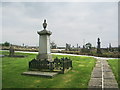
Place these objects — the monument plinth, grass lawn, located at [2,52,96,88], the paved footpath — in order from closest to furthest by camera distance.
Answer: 1. the paved footpath
2. grass lawn, located at [2,52,96,88]
3. the monument plinth

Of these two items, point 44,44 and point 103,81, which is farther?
point 44,44

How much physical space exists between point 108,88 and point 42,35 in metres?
7.69

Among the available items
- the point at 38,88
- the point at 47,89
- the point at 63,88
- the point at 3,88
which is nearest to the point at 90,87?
the point at 63,88

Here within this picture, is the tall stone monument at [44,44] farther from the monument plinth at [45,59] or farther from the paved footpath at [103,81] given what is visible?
the paved footpath at [103,81]

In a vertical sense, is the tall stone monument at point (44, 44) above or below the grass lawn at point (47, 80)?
above

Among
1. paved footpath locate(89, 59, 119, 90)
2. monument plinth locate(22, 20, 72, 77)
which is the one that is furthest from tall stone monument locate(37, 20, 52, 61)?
paved footpath locate(89, 59, 119, 90)

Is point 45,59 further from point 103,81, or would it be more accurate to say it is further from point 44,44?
point 103,81

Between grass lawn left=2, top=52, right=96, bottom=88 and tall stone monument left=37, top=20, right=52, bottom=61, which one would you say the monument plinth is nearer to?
tall stone monument left=37, top=20, right=52, bottom=61

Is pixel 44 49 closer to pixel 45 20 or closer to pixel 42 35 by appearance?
pixel 42 35

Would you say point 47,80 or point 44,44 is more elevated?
point 44,44

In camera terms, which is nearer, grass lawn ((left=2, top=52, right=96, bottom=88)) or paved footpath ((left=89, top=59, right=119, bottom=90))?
paved footpath ((left=89, top=59, right=119, bottom=90))

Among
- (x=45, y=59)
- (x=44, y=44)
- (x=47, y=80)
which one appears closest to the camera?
(x=47, y=80)

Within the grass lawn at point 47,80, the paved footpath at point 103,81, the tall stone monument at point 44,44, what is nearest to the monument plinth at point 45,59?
the tall stone monument at point 44,44

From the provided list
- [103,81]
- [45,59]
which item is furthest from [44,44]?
[103,81]
